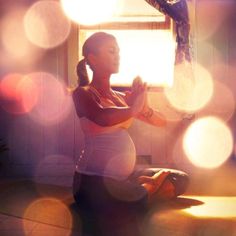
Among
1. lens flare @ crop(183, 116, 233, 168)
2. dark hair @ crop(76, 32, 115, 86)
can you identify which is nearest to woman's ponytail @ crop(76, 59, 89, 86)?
dark hair @ crop(76, 32, 115, 86)

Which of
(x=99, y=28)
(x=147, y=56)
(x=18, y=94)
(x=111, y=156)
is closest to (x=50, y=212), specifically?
(x=111, y=156)

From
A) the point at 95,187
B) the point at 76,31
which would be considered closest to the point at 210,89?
the point at 76,31


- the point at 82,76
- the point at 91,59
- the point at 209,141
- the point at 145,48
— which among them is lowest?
the point at 209,141

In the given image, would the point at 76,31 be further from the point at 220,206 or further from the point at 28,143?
the point at 220,206

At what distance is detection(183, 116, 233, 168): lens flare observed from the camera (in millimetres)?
5590

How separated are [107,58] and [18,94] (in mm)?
2337

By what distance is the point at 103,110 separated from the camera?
3336mm

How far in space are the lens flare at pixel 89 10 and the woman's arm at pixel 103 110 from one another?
87.5 inches

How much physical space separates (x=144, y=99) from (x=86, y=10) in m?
2.50

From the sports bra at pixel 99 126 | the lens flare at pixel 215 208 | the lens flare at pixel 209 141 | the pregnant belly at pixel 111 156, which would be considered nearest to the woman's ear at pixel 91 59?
the sports bra at pixel 99 126

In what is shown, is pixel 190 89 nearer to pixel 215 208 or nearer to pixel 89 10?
pixel 89 10

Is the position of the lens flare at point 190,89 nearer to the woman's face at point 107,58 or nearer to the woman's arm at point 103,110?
the woman's face at point 107,58

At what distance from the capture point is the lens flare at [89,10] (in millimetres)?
5371

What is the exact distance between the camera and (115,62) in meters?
3.58
